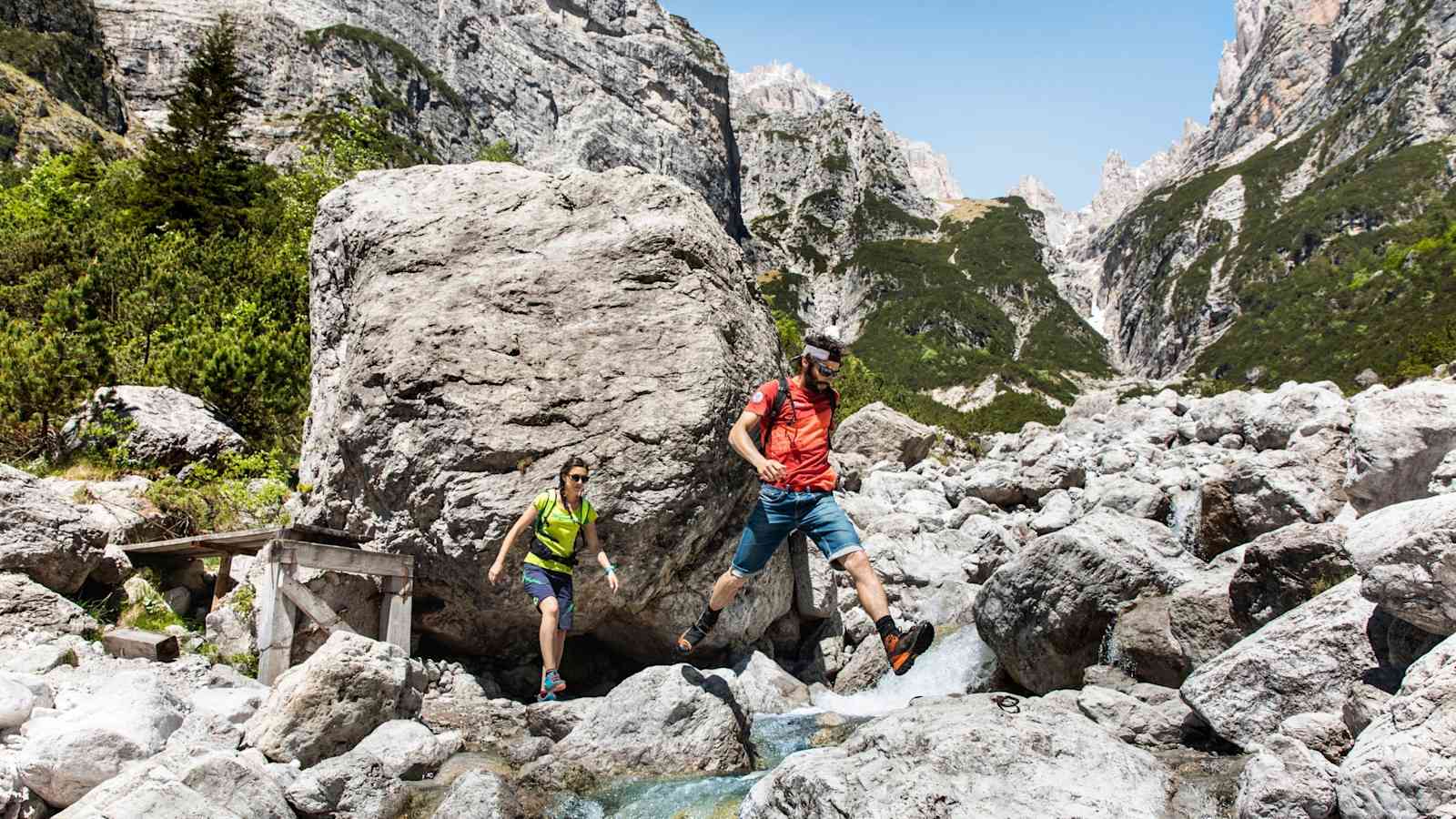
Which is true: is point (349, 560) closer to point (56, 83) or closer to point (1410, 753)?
point (1410, 753)

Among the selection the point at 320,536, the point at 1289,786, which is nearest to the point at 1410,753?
the point at 1289,786

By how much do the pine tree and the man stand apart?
92.2 ft

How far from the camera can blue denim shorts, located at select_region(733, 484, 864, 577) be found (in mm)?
6957

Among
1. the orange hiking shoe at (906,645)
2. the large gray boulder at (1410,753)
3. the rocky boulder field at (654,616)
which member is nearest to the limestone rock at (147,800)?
the rocky boulder field at (654,616)

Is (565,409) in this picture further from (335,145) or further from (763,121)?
(763,121)

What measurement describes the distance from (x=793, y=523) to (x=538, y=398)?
3.55m

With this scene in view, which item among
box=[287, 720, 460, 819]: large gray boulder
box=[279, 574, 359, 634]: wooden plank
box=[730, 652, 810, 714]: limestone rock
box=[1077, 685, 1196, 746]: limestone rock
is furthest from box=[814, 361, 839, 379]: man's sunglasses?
box=[279, 574, 359, 634]: wooden plank

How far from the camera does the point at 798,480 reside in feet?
23.1

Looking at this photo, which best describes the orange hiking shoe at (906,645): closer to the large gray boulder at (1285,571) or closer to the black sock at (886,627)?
the black sock at (886,627)

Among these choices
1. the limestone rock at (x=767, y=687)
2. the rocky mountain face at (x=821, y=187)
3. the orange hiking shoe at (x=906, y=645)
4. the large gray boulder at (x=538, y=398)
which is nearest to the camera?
the orange hiking shoe at (x=906, y=645)

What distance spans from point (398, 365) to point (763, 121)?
548 ft

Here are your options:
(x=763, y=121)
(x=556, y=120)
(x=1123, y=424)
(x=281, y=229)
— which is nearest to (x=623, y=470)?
(x=1123, y=424)

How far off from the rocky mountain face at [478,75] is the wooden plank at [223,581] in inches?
2659

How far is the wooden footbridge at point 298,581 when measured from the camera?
323 inches
